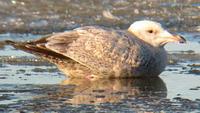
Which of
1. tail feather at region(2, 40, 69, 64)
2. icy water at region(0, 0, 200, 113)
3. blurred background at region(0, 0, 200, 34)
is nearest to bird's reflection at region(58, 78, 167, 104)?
icy water at region(0, 0, 200, 113)

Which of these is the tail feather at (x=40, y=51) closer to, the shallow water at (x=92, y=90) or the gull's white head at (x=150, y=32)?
the shallow water at (x=92, y=90)

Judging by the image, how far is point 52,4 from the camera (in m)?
14.7

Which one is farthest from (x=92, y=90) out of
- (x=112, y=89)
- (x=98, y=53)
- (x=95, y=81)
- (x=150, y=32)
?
(x=150, y=32)

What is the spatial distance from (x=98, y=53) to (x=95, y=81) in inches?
11.9

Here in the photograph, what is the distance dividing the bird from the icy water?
4.7 inches

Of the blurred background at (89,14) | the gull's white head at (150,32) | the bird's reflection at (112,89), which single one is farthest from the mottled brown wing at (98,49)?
the blurred background at (89,14)

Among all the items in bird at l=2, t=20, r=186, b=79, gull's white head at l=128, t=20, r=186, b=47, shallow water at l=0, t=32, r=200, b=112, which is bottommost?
shallow water at l=0, t=32, r=200, b=112

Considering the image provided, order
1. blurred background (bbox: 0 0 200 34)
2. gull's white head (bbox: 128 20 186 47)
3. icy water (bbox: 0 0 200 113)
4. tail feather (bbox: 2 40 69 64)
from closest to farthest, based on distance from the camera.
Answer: icy water (bbox: 0 0 200 113) < tail feather (bbox: 2 40 69 64) < gull's white head (bbox: 128 20 186 47) < blurred background (bbox: 0 0 200 34)

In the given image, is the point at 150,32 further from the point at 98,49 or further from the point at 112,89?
the point at 112,89

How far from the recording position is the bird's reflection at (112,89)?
8.01 meters

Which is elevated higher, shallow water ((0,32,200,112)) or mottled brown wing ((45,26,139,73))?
mottled brown wing ((45,26,139,73))

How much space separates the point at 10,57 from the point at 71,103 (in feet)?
8.98

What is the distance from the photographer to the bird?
30.1 feet

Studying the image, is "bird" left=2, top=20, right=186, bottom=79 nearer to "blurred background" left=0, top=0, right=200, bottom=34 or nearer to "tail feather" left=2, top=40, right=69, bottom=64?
"tail feather" left=2, top=40, right=69, bottom=64
